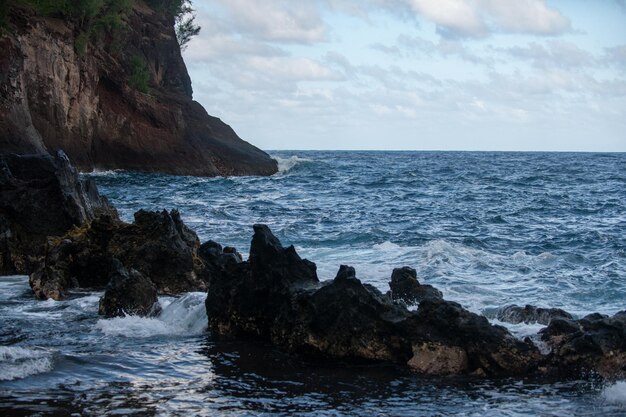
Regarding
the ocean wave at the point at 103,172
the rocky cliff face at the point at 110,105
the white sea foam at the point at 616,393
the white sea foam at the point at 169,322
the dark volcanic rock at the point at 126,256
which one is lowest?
the white sea foam at the point at 616,393

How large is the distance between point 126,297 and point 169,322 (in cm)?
85

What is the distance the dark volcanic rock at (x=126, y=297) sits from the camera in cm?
1241

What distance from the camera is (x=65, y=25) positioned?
4256cm

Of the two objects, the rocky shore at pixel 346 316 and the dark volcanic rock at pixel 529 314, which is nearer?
the rocky shore at pixel 346 316

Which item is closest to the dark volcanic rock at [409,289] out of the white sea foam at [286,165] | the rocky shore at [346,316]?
the rocky shore at [346,316]

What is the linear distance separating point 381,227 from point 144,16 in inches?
1509

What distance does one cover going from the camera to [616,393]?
8641 millimetres

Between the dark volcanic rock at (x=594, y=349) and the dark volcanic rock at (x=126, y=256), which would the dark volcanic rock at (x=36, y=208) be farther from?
the dark volcanic rock at (x=594, y=349)

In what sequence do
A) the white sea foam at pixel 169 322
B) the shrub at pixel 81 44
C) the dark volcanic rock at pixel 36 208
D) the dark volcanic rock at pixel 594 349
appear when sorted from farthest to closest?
the shrub at pixel 81 44
the dark volcanic rock at pixel 36 208
the white sea foam at pixel 169 322
the dark volcanic rock at pixel 594 349

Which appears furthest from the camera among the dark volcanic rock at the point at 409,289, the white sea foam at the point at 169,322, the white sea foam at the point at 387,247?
the white sea foam at the point at 387,247

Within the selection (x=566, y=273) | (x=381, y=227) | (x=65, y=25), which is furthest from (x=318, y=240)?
(x=65, y=25)

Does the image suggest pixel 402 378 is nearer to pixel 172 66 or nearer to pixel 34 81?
pixel 34 81

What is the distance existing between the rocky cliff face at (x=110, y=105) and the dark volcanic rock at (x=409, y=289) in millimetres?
23211

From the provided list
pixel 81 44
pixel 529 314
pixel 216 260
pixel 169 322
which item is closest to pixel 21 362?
pixel 169 322
